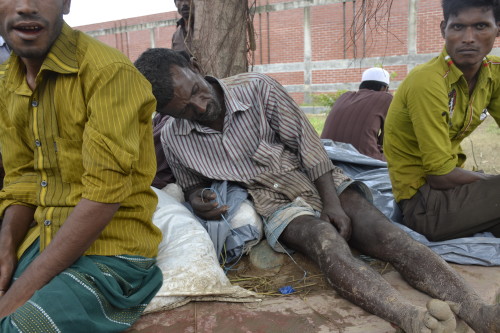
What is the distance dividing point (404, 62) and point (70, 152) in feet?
38.3

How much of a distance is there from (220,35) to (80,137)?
2.03 meters

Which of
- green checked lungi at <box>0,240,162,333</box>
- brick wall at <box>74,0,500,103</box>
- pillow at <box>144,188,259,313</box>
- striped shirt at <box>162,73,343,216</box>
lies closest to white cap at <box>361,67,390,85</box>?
striped shirt at <box>162,73,343,216</box>

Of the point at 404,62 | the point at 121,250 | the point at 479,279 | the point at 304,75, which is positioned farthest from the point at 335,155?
the point at 304,75

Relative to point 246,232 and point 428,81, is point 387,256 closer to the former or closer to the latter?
point 246,232

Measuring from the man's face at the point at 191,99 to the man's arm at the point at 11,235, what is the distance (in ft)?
3.02

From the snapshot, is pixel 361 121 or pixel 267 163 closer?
pixel 267 163

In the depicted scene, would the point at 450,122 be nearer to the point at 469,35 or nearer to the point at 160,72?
the point at 469,35

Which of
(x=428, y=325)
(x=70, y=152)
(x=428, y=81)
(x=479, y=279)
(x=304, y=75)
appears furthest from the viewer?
(x=304, y=75)

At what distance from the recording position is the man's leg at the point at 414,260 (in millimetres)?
1761

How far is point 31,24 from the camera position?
1.60 m

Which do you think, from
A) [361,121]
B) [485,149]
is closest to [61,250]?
[361,121]

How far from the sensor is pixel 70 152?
5.70ft

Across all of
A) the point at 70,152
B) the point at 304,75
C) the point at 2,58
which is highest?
the point at 2,58

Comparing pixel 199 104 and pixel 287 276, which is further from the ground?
pixel 199 104
